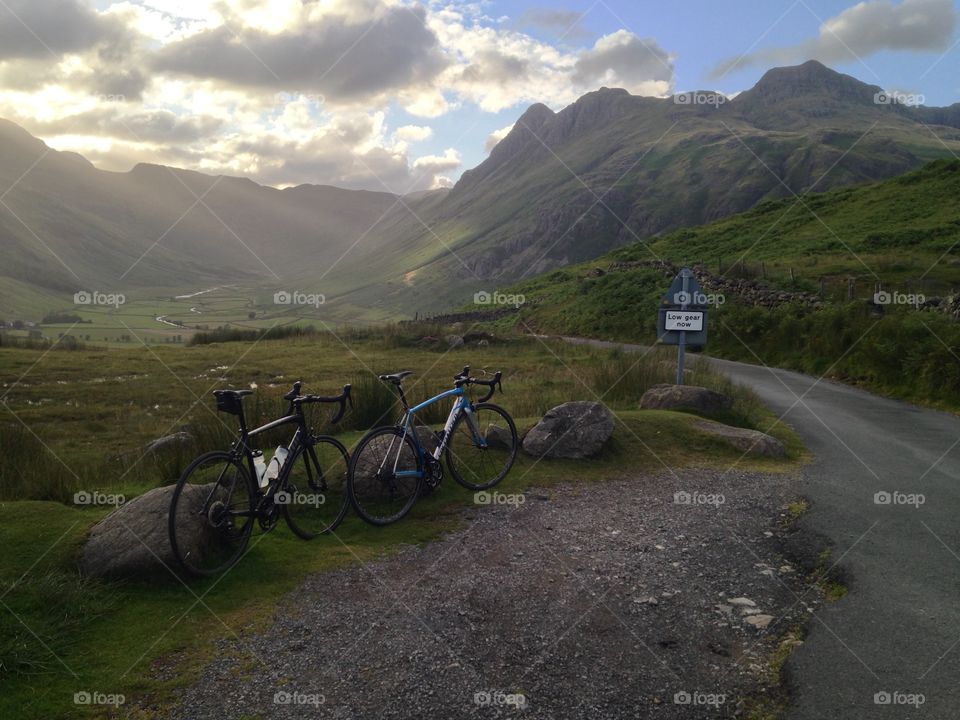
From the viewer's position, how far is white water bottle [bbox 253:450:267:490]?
6.64m

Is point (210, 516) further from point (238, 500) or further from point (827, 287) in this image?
point (827, 287)

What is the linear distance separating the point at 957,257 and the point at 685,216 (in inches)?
6586

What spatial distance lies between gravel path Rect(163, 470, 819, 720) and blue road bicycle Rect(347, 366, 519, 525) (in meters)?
1.06

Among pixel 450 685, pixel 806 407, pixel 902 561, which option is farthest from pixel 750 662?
pixel 806 407

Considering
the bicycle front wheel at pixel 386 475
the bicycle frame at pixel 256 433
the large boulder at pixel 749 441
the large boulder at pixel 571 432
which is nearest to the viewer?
the bicycle frame at pixel 256 433

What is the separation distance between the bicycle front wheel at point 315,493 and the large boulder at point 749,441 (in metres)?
6.96

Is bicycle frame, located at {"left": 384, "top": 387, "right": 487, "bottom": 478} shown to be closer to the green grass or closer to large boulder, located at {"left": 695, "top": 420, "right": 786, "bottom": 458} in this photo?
the green grass

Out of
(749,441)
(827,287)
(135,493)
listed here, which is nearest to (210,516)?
(135,493)

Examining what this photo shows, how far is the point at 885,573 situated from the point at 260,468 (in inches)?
254

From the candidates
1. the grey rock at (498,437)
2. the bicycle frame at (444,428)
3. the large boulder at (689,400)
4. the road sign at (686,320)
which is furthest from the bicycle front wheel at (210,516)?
the road sign at (686,320)

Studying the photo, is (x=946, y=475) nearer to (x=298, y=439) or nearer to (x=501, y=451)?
(x=501, y=451)

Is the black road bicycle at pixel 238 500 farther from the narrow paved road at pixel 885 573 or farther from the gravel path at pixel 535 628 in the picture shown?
the narrow paved road at pixel 885 573

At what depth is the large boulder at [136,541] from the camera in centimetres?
571

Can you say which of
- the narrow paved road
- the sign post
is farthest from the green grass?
the sign post
